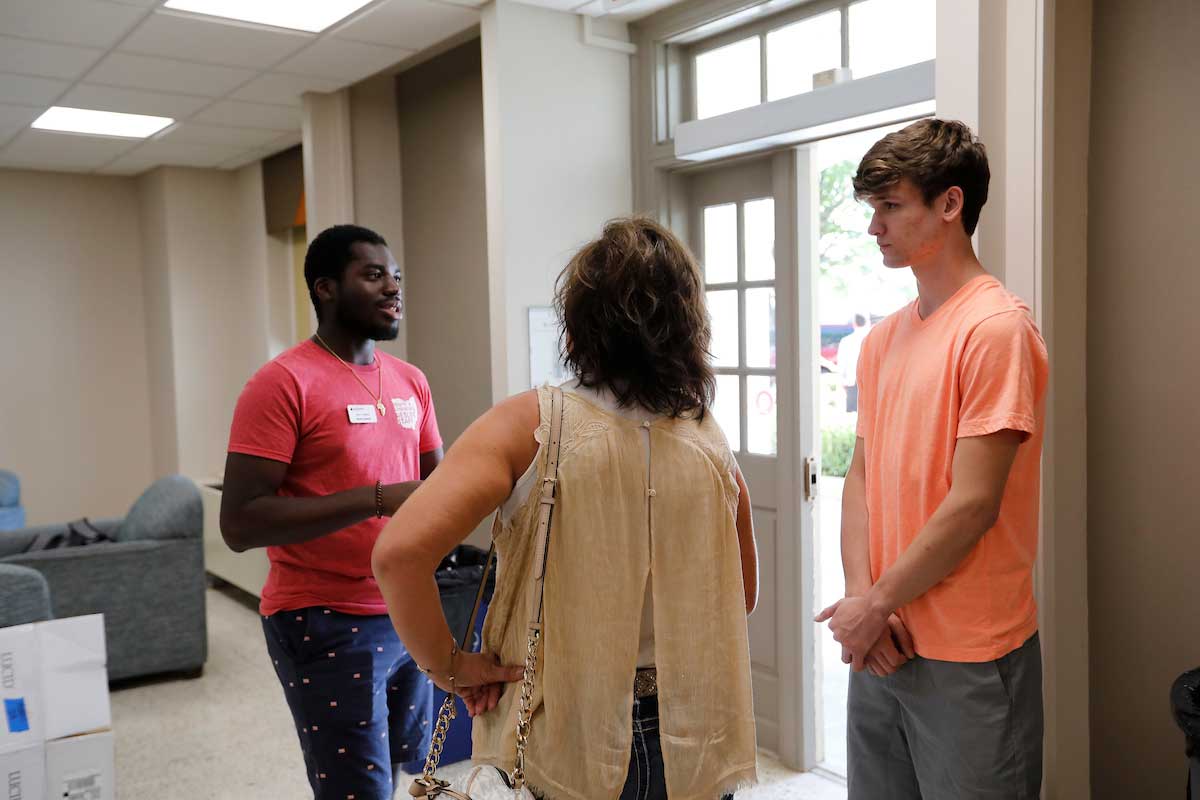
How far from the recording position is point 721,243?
3.58 m

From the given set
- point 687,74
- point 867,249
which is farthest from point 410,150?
point 867,249

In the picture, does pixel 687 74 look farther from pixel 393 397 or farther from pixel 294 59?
pixel 393 397

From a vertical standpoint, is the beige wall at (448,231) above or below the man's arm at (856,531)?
above

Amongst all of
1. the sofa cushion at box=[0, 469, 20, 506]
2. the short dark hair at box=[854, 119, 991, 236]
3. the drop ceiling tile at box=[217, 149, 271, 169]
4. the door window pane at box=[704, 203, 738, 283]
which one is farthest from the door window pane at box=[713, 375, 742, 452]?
the sofa cushion at box=[0, 469, 20, 506]

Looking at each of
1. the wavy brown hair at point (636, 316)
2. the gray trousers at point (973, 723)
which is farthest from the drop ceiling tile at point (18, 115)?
the gray trousers at point (973, 723)

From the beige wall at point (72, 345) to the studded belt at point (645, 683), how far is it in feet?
22.2

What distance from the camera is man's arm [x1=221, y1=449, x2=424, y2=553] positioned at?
6.07 ft

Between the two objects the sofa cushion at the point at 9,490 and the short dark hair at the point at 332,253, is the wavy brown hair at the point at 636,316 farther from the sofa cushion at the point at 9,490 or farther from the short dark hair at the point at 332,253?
the sofa cushion at the point at 9,490

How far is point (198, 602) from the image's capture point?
4422 mm

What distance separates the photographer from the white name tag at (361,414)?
6.54 ft

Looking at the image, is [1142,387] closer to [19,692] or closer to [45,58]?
[19,692]

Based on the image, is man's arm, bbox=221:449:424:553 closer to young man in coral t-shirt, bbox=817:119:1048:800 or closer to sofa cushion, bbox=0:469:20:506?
young man in coral t-shirt, bbox=817:119:1048:800

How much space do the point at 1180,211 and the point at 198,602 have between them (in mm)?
4108

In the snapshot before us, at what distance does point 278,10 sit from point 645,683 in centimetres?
316
